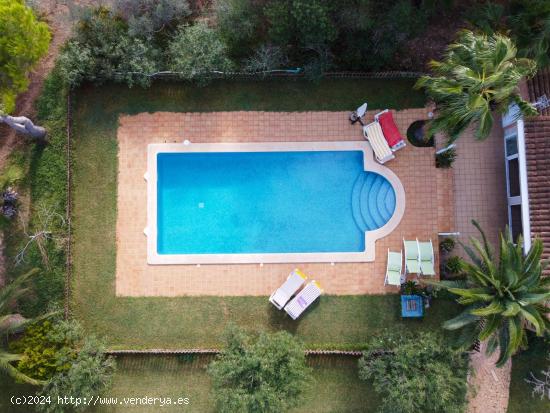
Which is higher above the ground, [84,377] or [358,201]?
[358,201]

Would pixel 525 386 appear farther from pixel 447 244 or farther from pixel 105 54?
pixel 105 54

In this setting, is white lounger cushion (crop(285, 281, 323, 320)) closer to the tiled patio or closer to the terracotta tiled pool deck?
the terracotta tiled pool deck

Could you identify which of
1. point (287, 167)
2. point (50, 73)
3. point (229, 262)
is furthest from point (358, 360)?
point (50, 73)

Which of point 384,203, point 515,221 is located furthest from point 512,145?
point 384,203

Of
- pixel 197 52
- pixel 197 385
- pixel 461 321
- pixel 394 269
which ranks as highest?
pixel 197 52

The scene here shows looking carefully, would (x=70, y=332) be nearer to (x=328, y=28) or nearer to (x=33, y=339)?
(x=33, y=339)

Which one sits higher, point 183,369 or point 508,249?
point 508,249
